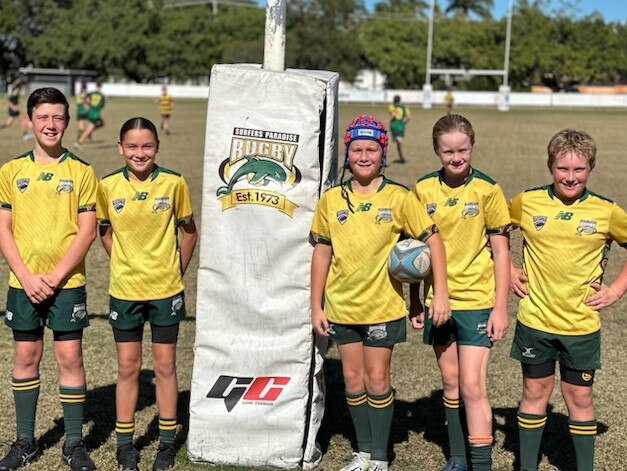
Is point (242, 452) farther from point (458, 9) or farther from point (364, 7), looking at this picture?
point (458, 9)

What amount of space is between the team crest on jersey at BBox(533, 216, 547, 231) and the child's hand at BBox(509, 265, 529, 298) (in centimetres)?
26

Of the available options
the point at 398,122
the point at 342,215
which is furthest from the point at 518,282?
the point at 398,122

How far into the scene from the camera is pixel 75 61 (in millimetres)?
84062

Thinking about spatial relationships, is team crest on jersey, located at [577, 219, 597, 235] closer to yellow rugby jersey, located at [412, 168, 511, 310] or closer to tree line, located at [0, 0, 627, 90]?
yellow rugby jersey, located at [412, 168, 511, 310]

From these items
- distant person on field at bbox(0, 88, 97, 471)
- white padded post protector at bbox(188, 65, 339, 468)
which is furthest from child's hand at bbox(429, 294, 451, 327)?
distant person on field at bbox(0, 88, 97, 471)

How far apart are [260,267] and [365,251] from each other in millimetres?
640

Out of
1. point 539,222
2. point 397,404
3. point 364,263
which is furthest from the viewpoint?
point 397,404

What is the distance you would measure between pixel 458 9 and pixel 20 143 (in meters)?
90.4

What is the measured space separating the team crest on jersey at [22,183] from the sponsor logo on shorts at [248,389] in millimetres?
1436

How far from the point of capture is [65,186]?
4.28m

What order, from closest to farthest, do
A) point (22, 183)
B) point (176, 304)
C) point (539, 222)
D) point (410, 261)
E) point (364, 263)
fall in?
1. point (410, 261)
2. point (539, 222)
3. point (364, 263)
4. point (22, 183)
5. point (176, 304)

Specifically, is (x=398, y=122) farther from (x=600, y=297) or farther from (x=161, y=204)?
(x=600, y=297)

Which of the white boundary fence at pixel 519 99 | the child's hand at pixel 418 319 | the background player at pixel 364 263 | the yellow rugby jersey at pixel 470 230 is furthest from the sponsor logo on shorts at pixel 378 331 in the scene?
the white boundary fence at pixel 519 99

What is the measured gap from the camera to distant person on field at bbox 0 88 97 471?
13.9ft
